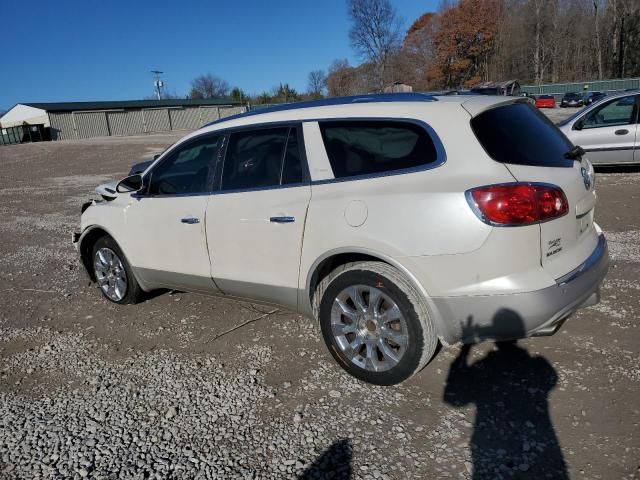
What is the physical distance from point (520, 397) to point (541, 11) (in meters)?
76.8

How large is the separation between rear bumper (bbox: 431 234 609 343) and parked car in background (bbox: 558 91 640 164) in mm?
7562

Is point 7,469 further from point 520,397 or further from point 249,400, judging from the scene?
point 520,397

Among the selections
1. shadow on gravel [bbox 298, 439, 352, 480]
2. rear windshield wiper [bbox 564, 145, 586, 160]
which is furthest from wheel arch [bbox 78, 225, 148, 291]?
rear windshield wiper [bbox 564, 145, 586, 160]

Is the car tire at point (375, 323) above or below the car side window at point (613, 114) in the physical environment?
below

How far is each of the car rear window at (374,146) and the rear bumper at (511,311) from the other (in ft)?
2.78

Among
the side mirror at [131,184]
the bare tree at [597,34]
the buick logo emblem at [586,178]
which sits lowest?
the buick logo emblem at [586,178]

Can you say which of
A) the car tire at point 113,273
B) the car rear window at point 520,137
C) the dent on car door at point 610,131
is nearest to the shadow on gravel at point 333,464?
the car rear window at point 520,137

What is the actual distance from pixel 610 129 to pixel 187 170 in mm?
8478

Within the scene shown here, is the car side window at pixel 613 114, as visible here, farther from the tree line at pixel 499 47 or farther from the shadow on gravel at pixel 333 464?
the tree line at pixel 499 47

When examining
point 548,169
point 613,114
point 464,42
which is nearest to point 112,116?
point 464,42

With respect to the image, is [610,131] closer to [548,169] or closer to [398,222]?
[548,169]

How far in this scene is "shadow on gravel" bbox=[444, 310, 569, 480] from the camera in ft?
7.91

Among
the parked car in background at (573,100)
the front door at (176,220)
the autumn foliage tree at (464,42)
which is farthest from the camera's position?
the autumn foliage tree at (464,42)

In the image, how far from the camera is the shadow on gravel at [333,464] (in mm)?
2443
